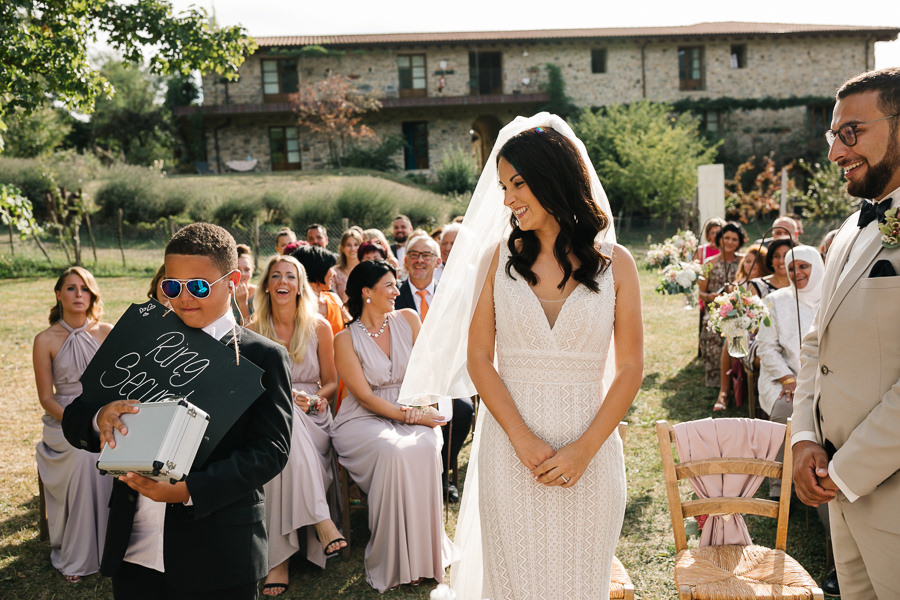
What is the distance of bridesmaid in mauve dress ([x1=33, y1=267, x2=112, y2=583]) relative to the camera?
15.7 feet

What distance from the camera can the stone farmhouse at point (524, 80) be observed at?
31.8m

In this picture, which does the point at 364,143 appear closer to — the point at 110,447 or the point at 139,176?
the point at 139,176

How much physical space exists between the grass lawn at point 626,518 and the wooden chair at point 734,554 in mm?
800

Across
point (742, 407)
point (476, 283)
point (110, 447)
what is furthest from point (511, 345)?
point (742, 407)

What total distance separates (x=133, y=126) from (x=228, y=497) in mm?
38414

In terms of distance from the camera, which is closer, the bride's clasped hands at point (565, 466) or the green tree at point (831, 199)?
the bride's clasped hands at point (565, 466)

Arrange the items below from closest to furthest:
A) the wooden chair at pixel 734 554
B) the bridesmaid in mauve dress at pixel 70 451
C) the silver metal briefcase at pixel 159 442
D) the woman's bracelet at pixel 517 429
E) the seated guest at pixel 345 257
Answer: the silver metal briefcase at pixel 159 442 < the woman's bracelet at pixel 517 429 < the wooden chair at pixel 734 554 < the bridesmaid in mauve dress at pixel 70 451 < the seated guest at pixel 345 257

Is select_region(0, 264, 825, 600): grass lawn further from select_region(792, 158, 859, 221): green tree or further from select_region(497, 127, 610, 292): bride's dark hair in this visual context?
select_region(792, 158, 859, 221): green tree

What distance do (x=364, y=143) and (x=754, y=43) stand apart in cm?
1850

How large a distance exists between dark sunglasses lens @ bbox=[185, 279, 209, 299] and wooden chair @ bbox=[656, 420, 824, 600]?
7.31 feet

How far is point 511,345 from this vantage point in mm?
2719

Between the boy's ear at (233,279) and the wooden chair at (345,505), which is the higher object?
the boy's ear at (233,279)

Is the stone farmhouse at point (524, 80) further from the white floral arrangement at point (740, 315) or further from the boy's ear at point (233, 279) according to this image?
the boy's ear at point (233, 279)

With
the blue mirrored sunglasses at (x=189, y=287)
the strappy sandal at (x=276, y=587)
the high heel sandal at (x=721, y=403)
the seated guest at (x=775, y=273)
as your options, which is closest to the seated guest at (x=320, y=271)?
the strappy sandal at (x=276, y=587)
